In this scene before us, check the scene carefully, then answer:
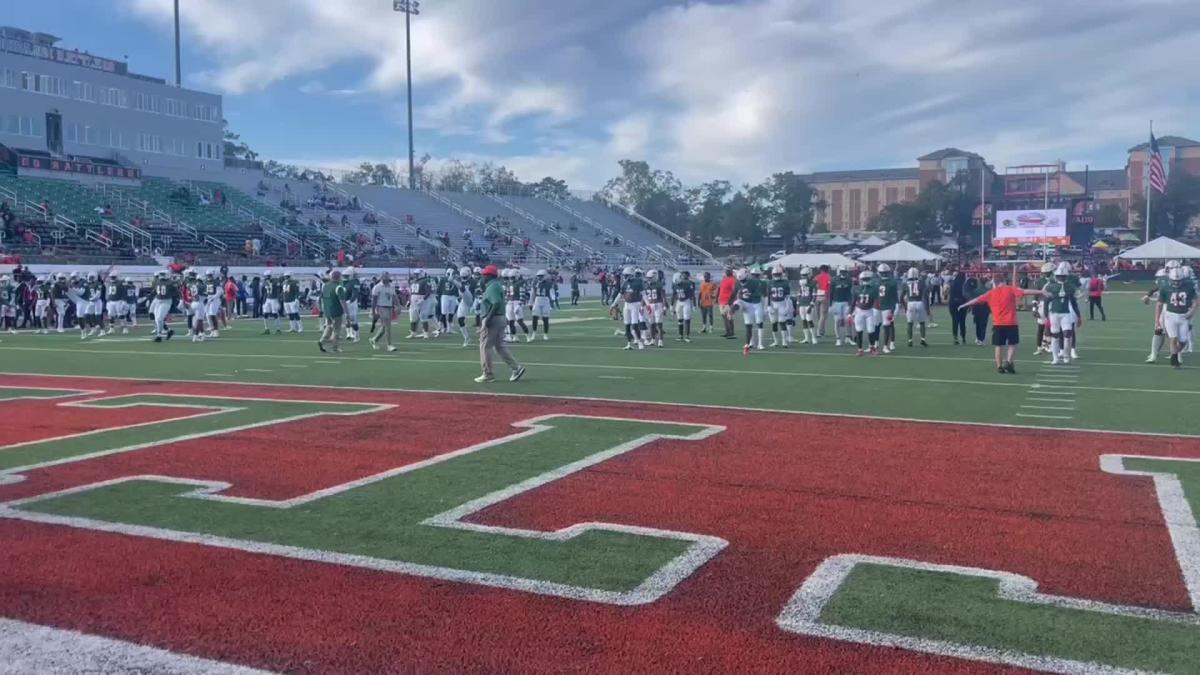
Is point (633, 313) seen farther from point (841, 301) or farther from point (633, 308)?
point (841, 301)

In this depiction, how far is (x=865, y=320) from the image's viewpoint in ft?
63.1

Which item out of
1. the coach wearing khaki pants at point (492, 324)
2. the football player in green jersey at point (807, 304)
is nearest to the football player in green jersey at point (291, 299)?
the football player in green jersey at point (807, 304)

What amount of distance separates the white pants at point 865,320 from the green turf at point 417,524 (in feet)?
38.1

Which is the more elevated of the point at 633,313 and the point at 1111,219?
the point at 1111,219

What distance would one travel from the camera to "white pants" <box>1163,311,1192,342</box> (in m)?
16.4

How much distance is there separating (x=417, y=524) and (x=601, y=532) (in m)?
1.22

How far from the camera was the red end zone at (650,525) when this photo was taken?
4.46 m

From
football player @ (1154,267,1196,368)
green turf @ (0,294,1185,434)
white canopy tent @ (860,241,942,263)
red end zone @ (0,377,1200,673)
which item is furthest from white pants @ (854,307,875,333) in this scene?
white canopy tent @ (860,241,942,263)

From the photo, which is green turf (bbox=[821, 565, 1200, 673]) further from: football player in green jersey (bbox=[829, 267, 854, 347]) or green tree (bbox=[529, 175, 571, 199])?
green tree (bbox=[529, 175, 571, 199])

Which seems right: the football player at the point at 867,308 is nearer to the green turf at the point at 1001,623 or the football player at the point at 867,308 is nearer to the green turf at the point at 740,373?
the green turf at the point at 740,373

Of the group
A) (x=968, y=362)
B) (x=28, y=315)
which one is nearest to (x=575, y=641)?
(x=968, y=362)

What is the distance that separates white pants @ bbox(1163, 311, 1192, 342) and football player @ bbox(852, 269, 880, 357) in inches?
194

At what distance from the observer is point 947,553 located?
5836 millimetres

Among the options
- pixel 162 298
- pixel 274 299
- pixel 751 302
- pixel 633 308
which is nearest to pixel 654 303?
pixel 633 308
